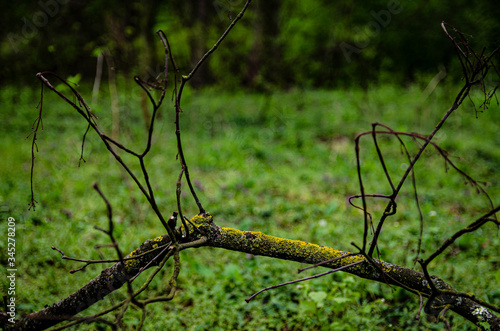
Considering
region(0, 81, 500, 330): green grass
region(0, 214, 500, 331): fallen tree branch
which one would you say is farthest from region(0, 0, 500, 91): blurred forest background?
region(0, 214, 500, 331): fallen tree branch

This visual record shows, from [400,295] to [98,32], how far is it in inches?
359

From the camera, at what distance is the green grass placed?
2.61 m

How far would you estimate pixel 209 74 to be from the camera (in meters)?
12.6

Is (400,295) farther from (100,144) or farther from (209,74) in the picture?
(209,74)

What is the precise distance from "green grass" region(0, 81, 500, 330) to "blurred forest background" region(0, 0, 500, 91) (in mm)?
1898

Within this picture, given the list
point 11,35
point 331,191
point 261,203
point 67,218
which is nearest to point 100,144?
point 67,218

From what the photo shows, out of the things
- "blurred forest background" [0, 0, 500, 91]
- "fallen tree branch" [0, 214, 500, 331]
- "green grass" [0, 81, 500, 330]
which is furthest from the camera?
"blurred forest background" [0, 0, 500, 91]

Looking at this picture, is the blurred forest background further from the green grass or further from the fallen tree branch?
the fallen tree branch

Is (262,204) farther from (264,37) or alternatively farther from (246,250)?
(264,37)

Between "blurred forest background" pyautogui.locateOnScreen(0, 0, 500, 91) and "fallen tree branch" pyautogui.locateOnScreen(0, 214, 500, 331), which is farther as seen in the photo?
"blurred forest background" pyautogui.locateOnScreen(0, 0, 500, 91)

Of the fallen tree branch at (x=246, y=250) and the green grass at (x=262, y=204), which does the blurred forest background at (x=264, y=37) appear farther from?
the fallen tree branch at (x=246, y=250)

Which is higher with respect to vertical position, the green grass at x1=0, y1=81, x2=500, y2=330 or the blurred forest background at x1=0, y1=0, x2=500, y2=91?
the blurred forest background at x1=0, y1=0, x2=500, y2=91

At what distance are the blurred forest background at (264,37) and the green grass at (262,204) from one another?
1.90m

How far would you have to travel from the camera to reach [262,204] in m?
4.56
